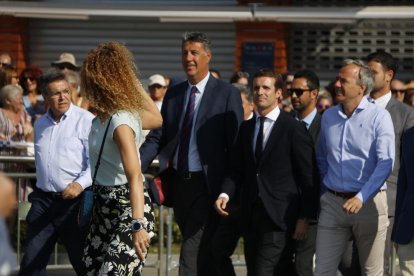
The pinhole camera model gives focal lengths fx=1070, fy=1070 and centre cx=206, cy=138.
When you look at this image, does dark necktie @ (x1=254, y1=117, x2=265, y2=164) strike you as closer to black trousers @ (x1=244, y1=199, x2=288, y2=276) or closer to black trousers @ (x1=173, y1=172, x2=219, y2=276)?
black trousers @ (x1=244, y1=199, x2=288, y2=276)

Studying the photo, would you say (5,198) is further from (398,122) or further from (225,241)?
(398,122)

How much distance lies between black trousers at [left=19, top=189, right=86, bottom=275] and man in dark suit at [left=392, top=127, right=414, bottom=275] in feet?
8.20

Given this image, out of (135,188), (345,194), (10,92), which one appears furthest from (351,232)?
(10,92)

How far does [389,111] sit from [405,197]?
3.65ft

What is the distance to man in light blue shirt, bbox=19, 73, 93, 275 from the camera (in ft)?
27.6

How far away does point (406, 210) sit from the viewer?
735 centimetres

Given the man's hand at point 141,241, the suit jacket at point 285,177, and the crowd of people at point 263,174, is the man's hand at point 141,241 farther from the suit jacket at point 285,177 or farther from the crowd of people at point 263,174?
the suit jacket at point 285,177

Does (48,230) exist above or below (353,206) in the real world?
below

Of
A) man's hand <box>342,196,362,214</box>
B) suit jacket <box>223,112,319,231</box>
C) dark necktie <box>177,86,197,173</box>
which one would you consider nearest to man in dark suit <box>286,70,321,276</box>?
suit jacket <box>223,112,319,231</box>

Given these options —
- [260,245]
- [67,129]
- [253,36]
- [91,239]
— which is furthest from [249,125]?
[253,36]

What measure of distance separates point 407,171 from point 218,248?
1.73m

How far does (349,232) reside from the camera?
790cm

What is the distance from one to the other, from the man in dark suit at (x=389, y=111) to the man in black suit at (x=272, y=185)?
2.21 feet

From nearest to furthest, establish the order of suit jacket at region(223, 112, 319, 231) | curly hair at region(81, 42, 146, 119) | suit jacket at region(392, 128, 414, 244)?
curly hair at region(81, 42, 146, 119)
suit jacket at region(392, 128, 414, 244)
suit jacket at region(223, 112, 319, 231)
